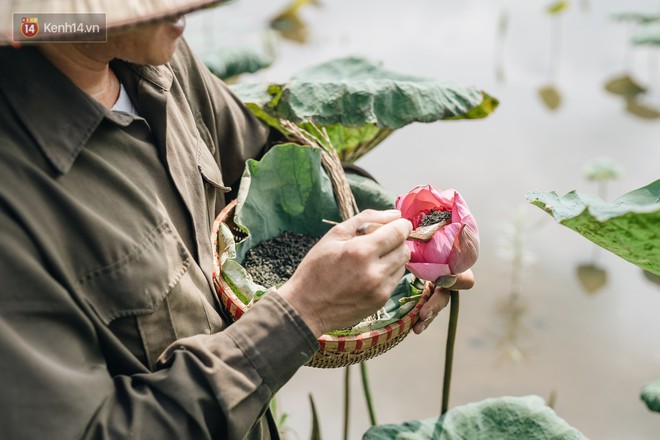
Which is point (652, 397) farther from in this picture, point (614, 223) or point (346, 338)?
point (346, 338)

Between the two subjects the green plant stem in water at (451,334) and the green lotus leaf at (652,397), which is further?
the green lotus leaf at (652,397)

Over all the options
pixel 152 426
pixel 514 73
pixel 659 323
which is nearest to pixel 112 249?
pixel 152 426

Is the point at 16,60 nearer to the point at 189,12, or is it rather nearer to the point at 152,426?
the point at 189,12

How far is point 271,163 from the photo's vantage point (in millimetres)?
1184

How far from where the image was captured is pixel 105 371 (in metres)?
0.77

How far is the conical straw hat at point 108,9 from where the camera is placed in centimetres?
67

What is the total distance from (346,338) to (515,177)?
2.29m

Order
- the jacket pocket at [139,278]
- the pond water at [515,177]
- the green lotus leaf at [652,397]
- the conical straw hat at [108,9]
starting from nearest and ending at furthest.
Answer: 1. the conical straw hat at [108,9]
2. the jacket pocket at [139,278]
3. the green lotus leaf at [652,397]
4. the pond water at [515,177]

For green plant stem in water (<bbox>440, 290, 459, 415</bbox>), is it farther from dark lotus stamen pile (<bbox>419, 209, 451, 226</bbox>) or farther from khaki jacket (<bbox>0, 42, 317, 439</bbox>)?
khaki jacket (<bbox>0, 42, 317, 439</bbox>)

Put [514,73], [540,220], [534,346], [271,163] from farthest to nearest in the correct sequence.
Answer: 1. [514,73]
2. [540,220]
3. [534,346]
4. [271,163]

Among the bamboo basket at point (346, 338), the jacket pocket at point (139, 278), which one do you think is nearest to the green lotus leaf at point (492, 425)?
the bamboo basket at point (346, 338)

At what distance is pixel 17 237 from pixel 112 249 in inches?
4.2

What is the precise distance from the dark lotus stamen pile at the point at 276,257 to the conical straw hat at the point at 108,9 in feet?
1.48

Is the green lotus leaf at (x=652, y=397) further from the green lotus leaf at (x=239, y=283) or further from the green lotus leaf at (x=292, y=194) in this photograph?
the green lotus leaf at (x=239, y=283)
